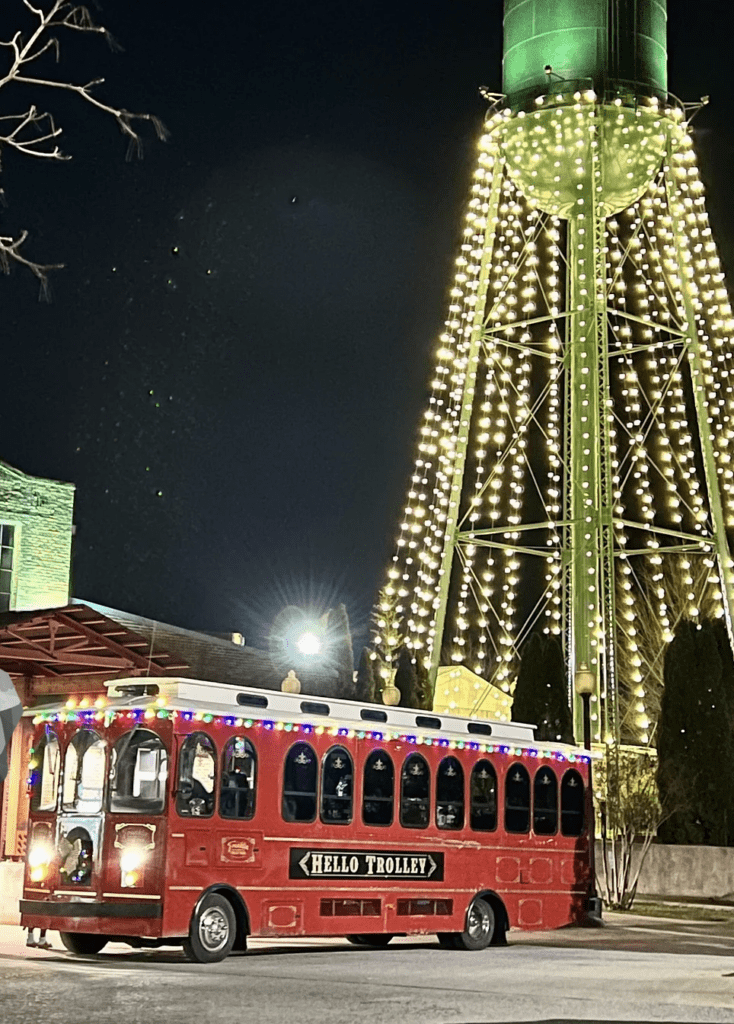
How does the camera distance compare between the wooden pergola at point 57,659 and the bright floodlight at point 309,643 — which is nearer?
the wooden pergola at point 57,659

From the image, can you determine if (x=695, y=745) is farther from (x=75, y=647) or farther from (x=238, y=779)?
(x=238, y=779)

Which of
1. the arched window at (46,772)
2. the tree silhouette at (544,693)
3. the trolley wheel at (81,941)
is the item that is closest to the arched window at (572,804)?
the trolley wheel at (81,941)

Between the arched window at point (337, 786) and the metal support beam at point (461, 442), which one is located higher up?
the metal support beam at point (461, 442)

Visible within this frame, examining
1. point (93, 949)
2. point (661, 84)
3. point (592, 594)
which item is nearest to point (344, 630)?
point (592, 594)

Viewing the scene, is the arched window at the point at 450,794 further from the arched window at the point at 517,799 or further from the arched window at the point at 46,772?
the arched window at the point at 46,772

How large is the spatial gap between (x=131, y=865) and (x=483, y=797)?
17.4 feet

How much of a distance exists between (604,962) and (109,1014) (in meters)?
6.99

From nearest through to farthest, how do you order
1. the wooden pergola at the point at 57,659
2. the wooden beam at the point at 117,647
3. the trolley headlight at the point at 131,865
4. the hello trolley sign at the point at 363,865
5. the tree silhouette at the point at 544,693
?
the trolley headlight at the point at 131,865
the hello trolley sign at the point at 363,865
the wooden beam at the point at 117,647
the wooden pergola at the point at 57,659
the tree silhouette at the point at 544,693

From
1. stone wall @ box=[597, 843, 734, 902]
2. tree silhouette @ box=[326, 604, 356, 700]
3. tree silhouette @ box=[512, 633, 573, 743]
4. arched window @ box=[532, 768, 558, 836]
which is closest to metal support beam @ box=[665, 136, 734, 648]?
tree silhouette @ box=[512, 633, 573, 743]

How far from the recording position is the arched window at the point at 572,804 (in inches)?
834

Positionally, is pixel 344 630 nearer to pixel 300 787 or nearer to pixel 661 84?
pixel 661 84

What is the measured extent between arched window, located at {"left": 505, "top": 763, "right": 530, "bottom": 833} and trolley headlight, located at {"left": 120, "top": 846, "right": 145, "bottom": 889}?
5605mm

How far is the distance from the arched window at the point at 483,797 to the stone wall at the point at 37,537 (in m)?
11.9

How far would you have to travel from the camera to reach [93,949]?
17.3 metres
